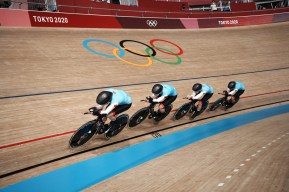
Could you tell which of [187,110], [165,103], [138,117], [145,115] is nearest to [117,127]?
[138,117]

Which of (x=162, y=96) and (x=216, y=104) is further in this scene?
(x=216, y=104)

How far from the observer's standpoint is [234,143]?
5859mm

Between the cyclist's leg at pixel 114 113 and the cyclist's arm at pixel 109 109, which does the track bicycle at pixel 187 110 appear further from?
the cyclist's arm at pixel 109 109

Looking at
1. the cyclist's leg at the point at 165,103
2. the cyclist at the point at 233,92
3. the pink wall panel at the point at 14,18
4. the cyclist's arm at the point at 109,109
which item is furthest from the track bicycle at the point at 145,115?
the pink wall panel at the point at 14,18

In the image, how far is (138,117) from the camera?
7141 millimetres

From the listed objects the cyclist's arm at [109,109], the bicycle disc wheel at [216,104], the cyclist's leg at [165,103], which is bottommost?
the bicycle disc wheel at [216,104]

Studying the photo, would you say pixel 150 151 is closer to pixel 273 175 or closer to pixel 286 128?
pixel 273 175

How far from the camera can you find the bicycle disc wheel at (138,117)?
7064 millimetres

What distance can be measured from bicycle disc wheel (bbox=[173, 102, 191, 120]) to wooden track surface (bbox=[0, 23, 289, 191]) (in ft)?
0.56

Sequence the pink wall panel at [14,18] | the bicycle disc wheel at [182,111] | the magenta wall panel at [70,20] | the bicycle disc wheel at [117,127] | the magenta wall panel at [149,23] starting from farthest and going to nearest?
the magenta wall panel at [149,23]
the magenta wall panel at [70,20]
the pink wall panel at [14,18]
the bicycle disc wheel at [182,111]
the bicycle disc wheel at [117,127]

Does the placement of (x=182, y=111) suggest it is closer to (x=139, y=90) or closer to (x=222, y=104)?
(x=139, y=90)

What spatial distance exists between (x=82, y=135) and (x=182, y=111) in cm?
331

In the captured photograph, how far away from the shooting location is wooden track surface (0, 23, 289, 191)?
429cm

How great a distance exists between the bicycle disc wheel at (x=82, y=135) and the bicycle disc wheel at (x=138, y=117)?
1456 millimetres
